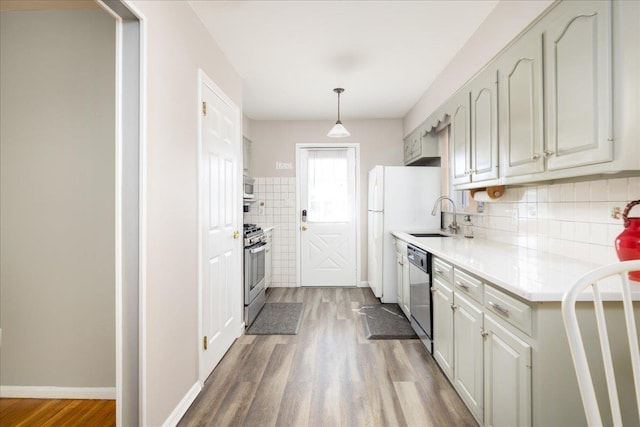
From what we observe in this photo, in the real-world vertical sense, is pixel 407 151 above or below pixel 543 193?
above

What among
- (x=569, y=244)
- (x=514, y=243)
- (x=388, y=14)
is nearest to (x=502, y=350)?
(x=569, y=244)

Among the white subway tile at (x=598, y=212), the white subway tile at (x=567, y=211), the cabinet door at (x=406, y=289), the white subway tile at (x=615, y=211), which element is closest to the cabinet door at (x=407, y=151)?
the cabinet door at (x=406, y=289)

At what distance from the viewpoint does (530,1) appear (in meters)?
1.81

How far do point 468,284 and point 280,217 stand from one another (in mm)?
3483

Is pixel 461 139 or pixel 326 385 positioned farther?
pixel 461 139

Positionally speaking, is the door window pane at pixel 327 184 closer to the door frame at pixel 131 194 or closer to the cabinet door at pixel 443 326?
the cabinet door at pixel 443 326

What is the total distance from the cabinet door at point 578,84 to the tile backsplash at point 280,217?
3.74m

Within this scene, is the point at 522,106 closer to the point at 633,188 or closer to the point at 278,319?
the point at 633,188

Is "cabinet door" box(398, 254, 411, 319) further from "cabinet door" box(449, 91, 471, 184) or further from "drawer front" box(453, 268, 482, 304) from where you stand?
"drawer front" box(453, 268, 482, 304)

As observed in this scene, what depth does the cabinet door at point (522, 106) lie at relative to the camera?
171 cm

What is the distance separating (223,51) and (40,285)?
2214mm

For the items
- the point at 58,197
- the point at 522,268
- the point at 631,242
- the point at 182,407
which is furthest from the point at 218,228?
the point at 631,242

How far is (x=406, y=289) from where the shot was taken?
3420mm

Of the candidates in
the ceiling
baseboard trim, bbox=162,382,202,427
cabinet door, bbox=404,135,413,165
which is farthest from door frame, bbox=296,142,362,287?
baseboard trim, bbox=162,382,202,427
